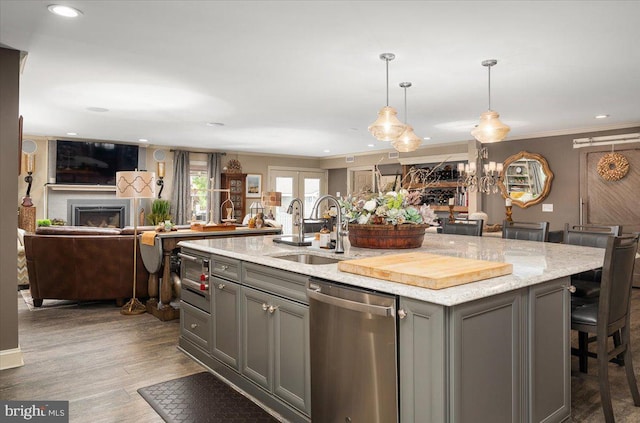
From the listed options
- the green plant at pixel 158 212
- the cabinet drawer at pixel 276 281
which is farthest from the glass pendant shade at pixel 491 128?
the green plant at pixel 158 212

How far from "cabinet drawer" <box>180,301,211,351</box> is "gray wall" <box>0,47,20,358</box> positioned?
1205 mm

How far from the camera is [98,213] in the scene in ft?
27.0

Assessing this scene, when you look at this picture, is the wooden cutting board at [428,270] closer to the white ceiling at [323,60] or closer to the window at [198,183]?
the white ceiling at [323,60]

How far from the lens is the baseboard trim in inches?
120

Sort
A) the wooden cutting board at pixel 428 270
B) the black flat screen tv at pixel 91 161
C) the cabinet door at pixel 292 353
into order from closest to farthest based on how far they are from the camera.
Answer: the wooden cutting board at pixel 428 270
the cabinet door at pixel 292 353
the black flat screen tv at pixel 91 161

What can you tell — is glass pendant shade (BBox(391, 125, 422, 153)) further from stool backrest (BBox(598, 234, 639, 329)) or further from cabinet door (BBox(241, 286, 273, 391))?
cabinet door (BBox(241, 286, 273, 391))

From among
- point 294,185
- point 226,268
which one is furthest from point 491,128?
point 294,185

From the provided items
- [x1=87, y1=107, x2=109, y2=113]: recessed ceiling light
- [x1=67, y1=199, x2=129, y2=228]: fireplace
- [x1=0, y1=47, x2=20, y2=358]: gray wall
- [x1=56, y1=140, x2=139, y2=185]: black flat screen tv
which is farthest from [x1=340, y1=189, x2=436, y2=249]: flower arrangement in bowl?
[x1=56, y1=140, x2=139, y2=185]: black flat screen tv

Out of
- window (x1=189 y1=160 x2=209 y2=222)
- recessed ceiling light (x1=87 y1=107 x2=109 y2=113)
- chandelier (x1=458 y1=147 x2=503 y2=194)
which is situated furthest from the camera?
window (x1=189 y1=160 x2=209 y2=222)

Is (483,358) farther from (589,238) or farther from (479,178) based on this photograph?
(479,178)

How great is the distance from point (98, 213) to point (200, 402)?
22.4 feet

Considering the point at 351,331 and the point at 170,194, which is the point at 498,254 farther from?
the point at 170,194

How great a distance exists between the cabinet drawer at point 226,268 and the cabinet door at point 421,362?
1.32m

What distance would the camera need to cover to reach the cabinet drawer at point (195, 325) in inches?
120
